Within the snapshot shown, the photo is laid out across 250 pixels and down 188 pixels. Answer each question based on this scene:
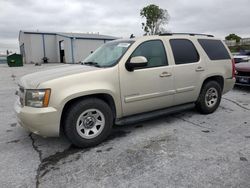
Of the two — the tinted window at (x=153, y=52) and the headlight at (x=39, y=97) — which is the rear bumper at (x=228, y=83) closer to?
the tinted window at (x=153, y=52)

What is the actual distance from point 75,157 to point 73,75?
1212mm

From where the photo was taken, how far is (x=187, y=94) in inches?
182

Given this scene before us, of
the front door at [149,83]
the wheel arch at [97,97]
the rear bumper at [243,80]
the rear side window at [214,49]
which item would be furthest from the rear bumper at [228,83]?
the wheel arch at [97,97]

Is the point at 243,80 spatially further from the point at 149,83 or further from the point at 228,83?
the point at 149,83

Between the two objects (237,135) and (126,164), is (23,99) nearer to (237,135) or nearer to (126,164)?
(126,164)

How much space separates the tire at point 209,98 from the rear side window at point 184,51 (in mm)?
715

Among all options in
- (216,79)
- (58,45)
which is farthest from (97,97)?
(58,45)

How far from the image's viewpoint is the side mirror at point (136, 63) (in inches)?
146

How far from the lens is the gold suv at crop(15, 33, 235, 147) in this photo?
3254 millimetres

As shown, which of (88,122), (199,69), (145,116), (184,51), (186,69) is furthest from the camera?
(199,69)

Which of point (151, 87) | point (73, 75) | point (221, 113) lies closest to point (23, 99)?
point (73, 75)

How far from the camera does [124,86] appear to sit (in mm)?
3752

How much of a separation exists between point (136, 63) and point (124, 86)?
1.41 feet

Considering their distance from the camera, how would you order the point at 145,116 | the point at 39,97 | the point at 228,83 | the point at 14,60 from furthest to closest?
the point at 14,60
the point at 228,83
the point at 145,116
the point at 39,97
